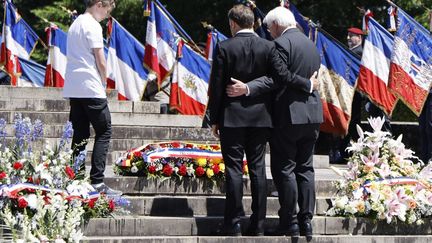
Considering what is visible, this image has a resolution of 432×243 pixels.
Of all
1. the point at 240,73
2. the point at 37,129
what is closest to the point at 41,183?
the point at 37,129

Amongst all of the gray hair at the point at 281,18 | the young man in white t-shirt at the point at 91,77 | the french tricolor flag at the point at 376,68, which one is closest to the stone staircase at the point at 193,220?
the young man in white t-shirt at the point at 91,77

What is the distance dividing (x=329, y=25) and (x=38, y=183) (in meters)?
19.3

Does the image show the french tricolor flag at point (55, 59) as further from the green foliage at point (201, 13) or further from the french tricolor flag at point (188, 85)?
the green foliage at point (201, 13)

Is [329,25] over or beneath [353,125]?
over

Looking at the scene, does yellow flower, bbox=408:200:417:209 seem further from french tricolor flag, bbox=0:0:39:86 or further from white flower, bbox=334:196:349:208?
french tricolor flag, bbox=0:0:39:86

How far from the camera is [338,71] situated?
45.3 feet

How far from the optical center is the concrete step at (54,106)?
14953 millimetres

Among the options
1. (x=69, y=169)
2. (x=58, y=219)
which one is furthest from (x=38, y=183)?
(x=58, y=219)

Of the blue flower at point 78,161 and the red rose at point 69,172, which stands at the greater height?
the blue flower at point 78,161

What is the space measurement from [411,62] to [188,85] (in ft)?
15.8

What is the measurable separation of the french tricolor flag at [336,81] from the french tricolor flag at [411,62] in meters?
1.14

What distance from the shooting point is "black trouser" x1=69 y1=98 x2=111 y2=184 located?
8875mm

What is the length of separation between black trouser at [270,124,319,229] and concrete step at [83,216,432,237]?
1.43 feet

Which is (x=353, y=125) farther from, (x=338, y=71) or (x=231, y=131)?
(x=231, y=131)
